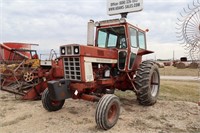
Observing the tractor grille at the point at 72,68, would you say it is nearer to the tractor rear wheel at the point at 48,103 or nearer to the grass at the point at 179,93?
the tractor rear wheel at the point at 48,103

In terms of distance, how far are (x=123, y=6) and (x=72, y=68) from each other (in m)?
3.93

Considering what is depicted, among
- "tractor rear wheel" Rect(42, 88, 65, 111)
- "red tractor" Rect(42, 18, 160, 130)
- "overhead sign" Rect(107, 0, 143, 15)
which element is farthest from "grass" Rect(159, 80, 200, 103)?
"tractor rear wheel" Rect(42, 88, 65, 111)

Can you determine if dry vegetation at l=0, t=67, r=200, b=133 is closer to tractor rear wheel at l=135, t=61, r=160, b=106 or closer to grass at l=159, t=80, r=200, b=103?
tractor rear wheel at l=135, t=61, r=160, b=106

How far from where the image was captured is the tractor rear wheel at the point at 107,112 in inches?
195

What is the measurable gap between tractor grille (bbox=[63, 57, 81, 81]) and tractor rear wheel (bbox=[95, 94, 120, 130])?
86 centimetres

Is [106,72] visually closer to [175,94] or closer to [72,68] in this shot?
[72,68]

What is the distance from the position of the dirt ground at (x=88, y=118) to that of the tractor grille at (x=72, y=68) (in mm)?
1019

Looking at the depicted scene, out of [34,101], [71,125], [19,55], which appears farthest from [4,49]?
[71,125]

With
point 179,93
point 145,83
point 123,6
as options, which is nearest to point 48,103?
point 145,83

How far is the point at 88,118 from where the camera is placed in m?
5.87

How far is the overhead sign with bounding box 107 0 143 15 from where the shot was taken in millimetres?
8266

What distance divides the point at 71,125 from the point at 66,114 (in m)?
0.86

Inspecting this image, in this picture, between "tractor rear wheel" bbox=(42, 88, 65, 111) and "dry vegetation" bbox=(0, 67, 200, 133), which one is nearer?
"dry vegetation" bbox=(0, 67, 200, 133)

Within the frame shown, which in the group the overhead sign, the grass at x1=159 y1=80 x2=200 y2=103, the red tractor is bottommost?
the grass at x1=159 y1=80 x2=200 y2=103
